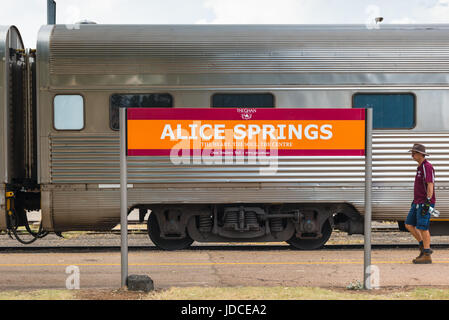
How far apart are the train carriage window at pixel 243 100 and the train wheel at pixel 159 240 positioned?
216 cm

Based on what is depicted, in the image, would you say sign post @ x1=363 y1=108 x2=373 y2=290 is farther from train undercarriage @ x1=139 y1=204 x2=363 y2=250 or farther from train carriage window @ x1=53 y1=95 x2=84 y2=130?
train carriage window @ x1=53 y1=95 x2=84 y2=130

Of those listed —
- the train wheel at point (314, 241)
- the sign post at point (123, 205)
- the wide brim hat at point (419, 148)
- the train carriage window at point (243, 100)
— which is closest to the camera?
the sign post at point (123, 205)

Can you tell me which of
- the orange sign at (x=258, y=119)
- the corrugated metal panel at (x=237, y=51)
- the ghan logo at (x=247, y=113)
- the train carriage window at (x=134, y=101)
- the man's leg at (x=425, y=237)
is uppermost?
the corrugated metal panel at (x=237, y=51)

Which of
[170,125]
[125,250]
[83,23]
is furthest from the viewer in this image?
[83,23]

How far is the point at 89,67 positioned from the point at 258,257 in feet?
12.9

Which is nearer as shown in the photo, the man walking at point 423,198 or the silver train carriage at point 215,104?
the man walking at point 423,198

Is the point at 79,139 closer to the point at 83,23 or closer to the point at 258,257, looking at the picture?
the point at 83,23

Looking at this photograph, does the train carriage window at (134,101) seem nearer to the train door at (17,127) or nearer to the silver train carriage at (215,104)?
the silver train carriage at (215,104)

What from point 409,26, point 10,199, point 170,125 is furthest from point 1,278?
point 409,26

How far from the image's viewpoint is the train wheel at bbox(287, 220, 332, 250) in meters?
10.1

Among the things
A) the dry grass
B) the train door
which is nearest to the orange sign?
the dry grass

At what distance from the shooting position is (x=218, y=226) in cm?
975

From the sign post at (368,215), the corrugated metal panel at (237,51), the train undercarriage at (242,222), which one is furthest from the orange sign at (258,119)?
the train undercarriage at (242,222)

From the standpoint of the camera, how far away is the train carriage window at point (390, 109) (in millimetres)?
9508
